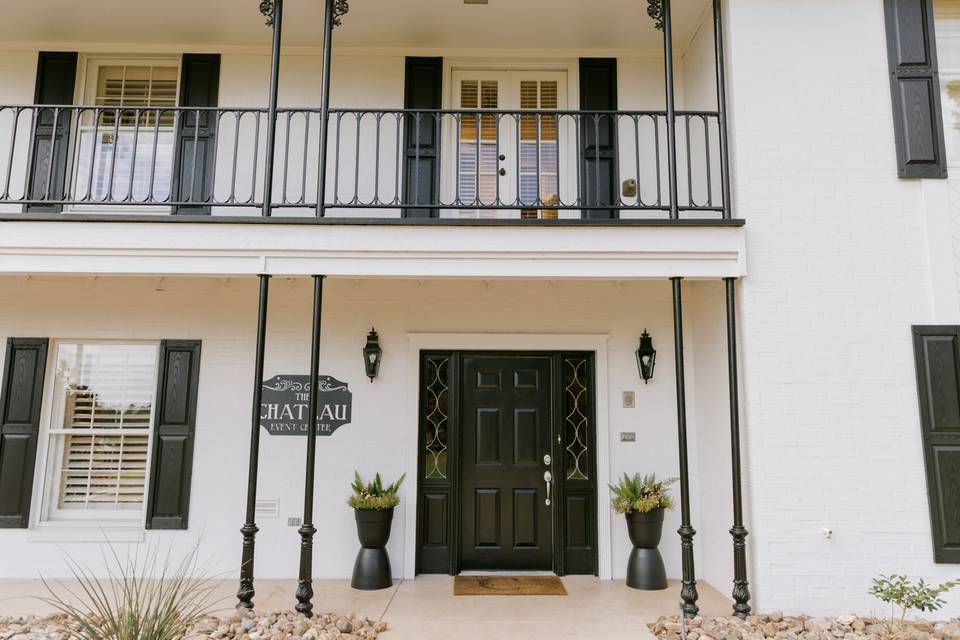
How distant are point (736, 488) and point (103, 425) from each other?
5.54m

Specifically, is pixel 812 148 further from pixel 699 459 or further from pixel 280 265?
pixel 280 265

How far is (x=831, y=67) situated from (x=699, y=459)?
3.48 meters

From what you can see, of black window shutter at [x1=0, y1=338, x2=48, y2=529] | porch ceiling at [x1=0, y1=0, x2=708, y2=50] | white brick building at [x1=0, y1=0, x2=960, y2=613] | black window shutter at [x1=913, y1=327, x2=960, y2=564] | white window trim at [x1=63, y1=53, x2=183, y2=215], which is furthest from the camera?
white window trim at [x1=63, y1=53, x2=183, y2=215]

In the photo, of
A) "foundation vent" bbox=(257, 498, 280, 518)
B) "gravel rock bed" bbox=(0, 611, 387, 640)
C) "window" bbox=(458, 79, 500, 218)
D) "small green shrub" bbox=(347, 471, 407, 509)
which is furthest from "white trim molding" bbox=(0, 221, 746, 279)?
"gravel rock bed" bbox=(0, 611, 387, 640)

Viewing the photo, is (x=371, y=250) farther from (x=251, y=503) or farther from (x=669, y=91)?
(x=669, y=91)

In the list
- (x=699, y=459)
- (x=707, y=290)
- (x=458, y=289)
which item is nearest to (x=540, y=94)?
(x=458, y=289)

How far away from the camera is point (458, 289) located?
18.9ft

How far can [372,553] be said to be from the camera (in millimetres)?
5145

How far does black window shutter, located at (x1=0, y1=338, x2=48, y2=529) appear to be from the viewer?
5375 millimetres

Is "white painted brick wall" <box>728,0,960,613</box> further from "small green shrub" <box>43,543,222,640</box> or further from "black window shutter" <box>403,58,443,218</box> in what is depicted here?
"small green shrub" <box>43,543,222,640</box>

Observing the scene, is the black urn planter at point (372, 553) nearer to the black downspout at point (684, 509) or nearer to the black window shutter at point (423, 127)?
the black downspout at point (684, 509)

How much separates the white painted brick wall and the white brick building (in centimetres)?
2

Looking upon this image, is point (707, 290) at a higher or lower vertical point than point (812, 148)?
lower

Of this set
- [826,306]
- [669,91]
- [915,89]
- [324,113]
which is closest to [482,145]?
[324,113]
